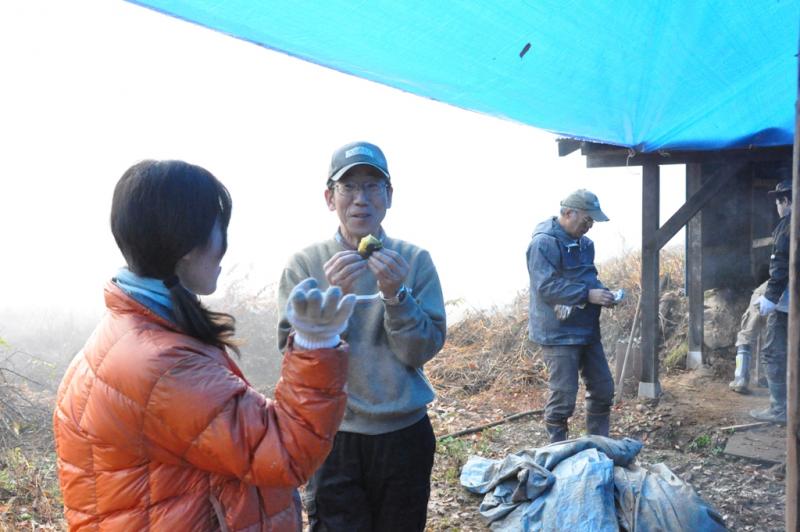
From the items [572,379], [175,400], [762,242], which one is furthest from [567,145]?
[175,400]

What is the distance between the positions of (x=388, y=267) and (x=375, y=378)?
46 cm

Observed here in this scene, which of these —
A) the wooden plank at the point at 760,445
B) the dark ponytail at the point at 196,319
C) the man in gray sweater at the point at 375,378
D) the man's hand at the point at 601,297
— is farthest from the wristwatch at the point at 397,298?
the wooden plank at the point at 760,445

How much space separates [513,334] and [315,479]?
658cm

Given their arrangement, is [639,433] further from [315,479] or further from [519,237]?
[519,237]

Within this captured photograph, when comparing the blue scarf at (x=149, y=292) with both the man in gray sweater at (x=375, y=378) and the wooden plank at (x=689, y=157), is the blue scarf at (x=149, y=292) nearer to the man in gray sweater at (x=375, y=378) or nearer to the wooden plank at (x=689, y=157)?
the man in gray sweater at (x=375, y=378)

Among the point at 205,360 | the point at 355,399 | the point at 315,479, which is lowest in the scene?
the point at 315,479

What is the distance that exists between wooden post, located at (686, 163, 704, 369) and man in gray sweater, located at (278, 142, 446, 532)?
5.77 metres

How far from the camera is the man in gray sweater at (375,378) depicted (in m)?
2.23

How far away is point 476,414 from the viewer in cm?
667

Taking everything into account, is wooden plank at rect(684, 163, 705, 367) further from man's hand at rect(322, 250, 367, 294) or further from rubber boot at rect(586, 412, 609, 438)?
man's hand at rect(322, 250, 367, 294)

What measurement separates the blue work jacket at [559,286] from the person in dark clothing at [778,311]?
2.10 metres

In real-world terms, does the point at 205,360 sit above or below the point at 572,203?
below

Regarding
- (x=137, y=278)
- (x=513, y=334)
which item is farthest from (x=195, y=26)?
(x=513, y=334)

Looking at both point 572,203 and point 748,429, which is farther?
point 748,429
